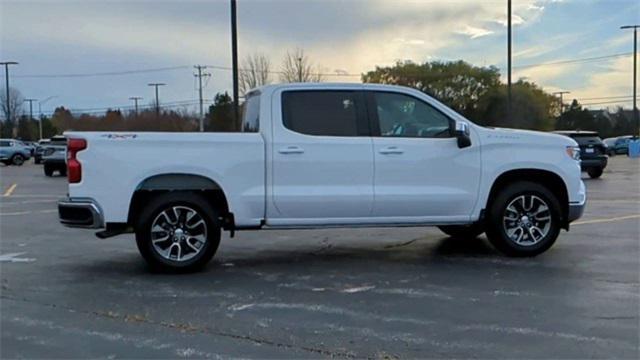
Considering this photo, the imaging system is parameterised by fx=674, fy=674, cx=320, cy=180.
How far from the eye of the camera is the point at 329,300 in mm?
6023

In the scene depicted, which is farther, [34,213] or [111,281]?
[34,213]

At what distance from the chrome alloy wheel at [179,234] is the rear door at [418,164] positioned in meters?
1.95

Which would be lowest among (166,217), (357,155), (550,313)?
(550,313)

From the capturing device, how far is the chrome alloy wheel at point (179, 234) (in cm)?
716

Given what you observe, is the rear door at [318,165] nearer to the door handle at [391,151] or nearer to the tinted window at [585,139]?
the door handle at [391,151]

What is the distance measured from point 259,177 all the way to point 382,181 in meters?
1.37

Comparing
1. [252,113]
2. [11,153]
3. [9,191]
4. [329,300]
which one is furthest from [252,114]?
[11,153]

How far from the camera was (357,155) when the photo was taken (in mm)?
7414

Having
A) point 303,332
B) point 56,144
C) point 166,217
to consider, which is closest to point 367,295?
point 303,332

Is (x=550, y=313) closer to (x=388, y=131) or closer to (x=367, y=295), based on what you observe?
(x=367, y=295)

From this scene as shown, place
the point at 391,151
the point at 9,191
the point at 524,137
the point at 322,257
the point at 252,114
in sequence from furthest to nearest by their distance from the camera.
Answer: the point at 9,191 → the point at 322,257 → the point at 252,114 → the point at 524,137 → the point at 391,151

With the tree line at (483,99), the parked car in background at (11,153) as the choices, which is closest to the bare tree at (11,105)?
the tree line at (483,99)

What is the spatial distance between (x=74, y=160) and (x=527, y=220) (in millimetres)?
5098

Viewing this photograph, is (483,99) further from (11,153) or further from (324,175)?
(324,175)
